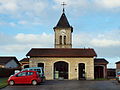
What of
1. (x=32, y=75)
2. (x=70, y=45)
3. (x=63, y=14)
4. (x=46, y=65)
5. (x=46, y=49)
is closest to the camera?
(x=32, y=75)

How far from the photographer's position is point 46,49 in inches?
1606

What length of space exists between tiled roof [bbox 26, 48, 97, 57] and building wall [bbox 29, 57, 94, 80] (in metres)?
0.61

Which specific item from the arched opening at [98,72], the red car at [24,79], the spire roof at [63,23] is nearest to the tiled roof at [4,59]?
the spire roof at [63,23]

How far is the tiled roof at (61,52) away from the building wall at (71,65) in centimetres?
61

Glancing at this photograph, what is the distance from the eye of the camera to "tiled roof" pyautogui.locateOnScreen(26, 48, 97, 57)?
38.6m

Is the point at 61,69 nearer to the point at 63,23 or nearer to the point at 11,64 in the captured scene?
the point at 63,23

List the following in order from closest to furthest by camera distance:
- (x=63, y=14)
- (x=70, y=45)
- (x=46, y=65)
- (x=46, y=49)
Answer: (x=46, y=65) < (x=46, y=49) < (x=70, y=45) < (x=63, y=14)

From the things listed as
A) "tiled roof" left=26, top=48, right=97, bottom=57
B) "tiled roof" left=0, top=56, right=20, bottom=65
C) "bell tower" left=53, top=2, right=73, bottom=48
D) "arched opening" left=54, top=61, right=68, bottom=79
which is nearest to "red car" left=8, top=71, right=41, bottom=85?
"tiled roof" left=26, top=48, right=97, bottom=57

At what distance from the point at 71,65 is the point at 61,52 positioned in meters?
2.79

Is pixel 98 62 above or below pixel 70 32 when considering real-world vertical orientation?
below

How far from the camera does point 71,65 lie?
3834cm

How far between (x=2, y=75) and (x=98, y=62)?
16.5 meters

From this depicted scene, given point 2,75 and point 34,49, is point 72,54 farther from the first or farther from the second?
point 2,75

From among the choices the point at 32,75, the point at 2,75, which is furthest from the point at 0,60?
the point at 32,75
